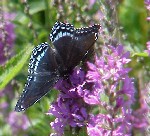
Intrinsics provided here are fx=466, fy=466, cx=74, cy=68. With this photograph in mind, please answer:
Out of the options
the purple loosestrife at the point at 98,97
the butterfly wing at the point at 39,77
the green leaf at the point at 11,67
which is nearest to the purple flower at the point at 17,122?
the green leaf at the point at 11,67

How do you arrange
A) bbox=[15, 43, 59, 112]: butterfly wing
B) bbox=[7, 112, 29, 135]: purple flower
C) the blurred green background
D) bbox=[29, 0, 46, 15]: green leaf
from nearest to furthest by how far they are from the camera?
→ bbox=[15, 43, 59, 112]: butterfly wing
the blurred green background
bbox=[29, 0, 46, 15]: green leaf
bbox=[7, 112, 29, 135]: purple flower

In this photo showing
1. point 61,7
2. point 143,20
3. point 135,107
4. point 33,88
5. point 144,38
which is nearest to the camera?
point 33,88

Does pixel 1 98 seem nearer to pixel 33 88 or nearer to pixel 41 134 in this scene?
pixel 41 134

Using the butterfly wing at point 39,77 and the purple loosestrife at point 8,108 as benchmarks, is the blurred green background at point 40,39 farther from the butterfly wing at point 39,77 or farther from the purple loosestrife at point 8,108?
the butterfly wing at point 39,77

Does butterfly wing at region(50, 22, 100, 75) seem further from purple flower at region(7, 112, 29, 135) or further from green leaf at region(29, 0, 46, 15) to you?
purple flower at region(7, 112, 29, 135)

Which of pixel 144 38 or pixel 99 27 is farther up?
pixel 144 38

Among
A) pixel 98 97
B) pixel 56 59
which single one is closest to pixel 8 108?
pixel 56 59

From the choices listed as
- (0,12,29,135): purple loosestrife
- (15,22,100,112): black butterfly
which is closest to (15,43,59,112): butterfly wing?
(15,22,100,112): black butterfly

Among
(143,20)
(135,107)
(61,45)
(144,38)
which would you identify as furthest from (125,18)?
(61,45)
